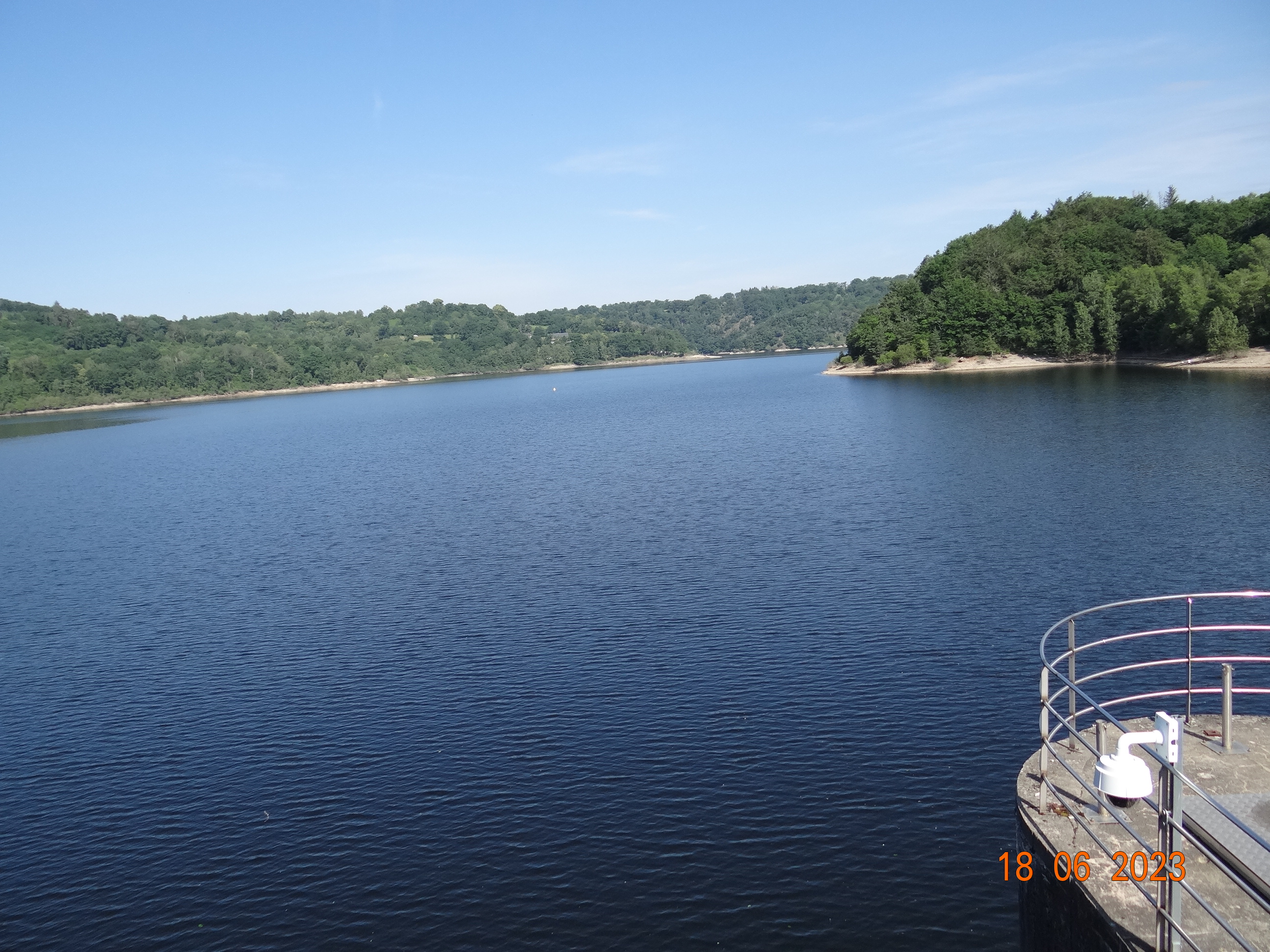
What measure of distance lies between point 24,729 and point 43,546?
3007 cm

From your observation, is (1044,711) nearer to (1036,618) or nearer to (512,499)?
(1036,618)

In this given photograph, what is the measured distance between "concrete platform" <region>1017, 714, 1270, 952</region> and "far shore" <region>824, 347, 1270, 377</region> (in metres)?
103

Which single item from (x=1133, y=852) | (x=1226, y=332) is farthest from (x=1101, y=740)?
(x=1226, y=332)

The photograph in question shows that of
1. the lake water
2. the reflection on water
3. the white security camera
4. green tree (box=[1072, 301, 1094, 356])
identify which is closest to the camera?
the white security camera

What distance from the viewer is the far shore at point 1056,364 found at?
325 feet

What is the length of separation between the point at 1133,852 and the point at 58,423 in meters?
195

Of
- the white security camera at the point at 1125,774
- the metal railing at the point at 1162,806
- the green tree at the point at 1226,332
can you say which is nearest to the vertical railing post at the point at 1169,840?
the metal railing at the point at 1162,806

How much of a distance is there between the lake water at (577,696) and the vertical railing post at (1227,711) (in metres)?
5.26

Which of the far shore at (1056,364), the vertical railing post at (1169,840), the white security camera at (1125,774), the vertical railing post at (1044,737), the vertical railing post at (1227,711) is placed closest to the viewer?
the vertical railing post at (1169,840)

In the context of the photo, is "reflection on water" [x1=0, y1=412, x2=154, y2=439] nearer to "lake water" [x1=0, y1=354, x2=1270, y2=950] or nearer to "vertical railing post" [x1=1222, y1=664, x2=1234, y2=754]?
"lake water" [x1=0, y1=354, x2=1270, y2=950]

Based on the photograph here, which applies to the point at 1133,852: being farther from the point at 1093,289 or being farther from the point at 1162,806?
the point at 1093,289

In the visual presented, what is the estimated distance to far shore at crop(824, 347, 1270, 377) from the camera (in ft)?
325

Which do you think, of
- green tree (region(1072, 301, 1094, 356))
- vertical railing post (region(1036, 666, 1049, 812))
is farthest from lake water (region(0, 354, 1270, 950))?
green tree (region(1072, 301, 1094, 356))

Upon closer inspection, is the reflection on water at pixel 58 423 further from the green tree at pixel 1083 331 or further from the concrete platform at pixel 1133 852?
the concrete platform at pixel 1133 852
